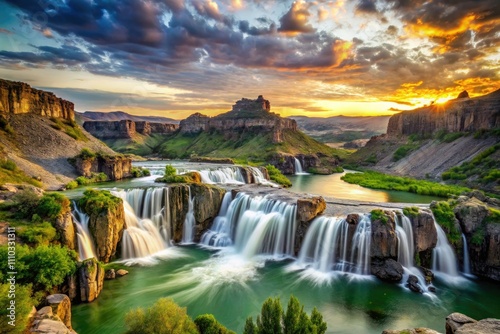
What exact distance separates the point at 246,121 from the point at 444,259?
421ft

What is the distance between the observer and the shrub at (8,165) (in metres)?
35.7

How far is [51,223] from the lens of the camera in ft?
72.6

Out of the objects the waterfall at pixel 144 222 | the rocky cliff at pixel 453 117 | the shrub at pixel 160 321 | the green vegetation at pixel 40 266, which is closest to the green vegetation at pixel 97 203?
the waterfall at pixel 144 222

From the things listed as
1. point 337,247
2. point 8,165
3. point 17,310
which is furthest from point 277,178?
point 17,310

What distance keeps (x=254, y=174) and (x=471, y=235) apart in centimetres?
4404

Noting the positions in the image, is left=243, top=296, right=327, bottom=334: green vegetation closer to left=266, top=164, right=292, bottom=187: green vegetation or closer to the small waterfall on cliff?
the small waterfall on cliff

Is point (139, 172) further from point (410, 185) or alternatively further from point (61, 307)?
point (410, 185)

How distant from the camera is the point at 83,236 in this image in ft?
79.0

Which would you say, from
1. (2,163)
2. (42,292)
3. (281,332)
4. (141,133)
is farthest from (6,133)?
(141,133)

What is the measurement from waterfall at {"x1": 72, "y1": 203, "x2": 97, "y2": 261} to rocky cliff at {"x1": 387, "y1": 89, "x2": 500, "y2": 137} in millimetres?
104711

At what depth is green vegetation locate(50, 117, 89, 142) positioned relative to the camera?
55.8 metres

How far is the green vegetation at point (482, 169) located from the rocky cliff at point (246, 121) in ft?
227

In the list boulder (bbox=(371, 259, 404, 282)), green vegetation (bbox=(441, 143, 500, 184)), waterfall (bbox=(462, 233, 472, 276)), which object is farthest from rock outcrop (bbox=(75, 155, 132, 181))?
green vegetation (bbox=(441, 143, 500, 184))

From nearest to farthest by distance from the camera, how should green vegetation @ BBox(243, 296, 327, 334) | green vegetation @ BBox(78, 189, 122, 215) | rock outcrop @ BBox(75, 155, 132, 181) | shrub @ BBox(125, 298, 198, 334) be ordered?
shrub @ BBox(125, 298, 198, 334), green vegetation @ BBox(243, 296, 327, 334), green vegetation @ BBox(78, 189, 122, 215), rock outcrop @ BBox(75, 155, 132, 181)
